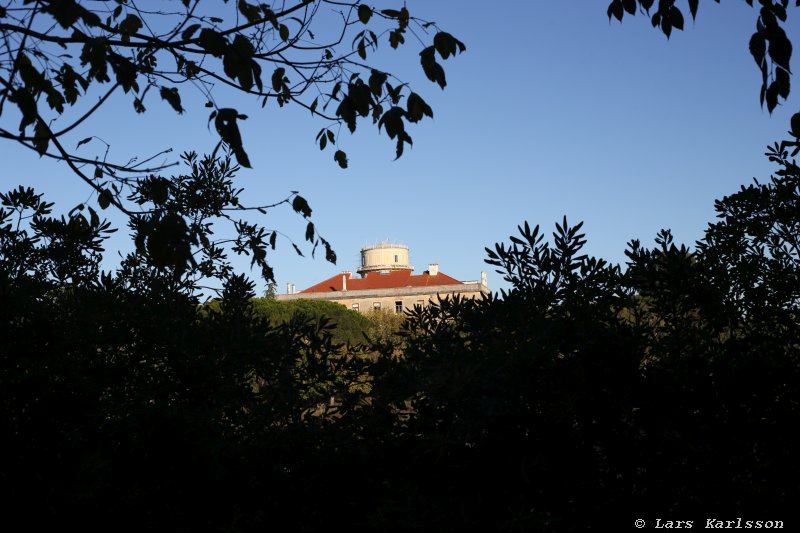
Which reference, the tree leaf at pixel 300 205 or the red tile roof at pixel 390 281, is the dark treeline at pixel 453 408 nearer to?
the tree leaf at pixel 300 205

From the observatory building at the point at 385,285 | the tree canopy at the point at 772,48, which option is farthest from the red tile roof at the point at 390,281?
the tree canopy at the point at 772,48

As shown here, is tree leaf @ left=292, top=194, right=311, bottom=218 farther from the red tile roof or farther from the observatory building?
the red tile roof

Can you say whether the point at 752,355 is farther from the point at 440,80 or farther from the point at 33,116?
the point at 33,116

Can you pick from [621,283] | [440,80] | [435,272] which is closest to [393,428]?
[621,283]

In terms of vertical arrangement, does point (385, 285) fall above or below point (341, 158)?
above

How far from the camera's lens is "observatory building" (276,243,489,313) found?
281 feet

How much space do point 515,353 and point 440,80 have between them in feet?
4.59

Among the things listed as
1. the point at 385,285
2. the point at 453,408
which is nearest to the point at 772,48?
the point at 453,408

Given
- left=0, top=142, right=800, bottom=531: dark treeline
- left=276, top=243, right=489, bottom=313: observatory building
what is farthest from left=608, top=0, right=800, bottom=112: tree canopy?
left=276, top=243, right=489, bottom=313: observatory building

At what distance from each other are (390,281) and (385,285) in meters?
0.96

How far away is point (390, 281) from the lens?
8881 cm

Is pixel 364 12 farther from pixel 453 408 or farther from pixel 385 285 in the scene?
pixel 385 285

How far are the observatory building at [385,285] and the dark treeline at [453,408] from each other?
7695cm

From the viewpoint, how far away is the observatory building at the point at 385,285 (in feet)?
281
